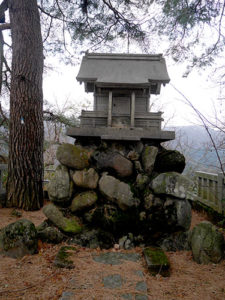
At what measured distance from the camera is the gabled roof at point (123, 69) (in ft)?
12.6

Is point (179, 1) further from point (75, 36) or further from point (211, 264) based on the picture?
point (211, 264)

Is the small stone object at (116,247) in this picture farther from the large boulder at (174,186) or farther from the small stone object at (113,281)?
the large boulder at (174,186)

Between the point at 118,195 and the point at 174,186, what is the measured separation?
1.01 metres

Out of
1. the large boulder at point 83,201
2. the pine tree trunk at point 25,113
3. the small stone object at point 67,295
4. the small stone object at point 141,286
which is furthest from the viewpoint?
the pine tree trunk at point 25,113

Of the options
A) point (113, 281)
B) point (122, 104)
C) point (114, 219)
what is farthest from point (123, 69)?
point (113, 281)

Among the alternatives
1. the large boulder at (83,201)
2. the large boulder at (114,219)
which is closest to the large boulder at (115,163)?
the large boulder at (83,201)

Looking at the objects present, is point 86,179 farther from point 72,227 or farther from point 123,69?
point 123,69

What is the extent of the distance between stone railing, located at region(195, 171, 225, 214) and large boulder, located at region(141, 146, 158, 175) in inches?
86.0

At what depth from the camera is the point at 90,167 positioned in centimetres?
360

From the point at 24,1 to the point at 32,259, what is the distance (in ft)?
20.6

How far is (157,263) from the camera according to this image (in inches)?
99.0

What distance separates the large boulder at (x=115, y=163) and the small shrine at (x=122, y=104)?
0.34m

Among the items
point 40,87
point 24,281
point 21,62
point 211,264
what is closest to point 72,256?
point 24,281

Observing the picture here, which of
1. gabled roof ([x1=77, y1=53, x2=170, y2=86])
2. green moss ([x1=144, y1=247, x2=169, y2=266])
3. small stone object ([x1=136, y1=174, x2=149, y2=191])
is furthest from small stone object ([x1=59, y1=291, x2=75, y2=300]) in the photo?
gabled roof ([x1=77, y1=53, x2=170, y2=86])
